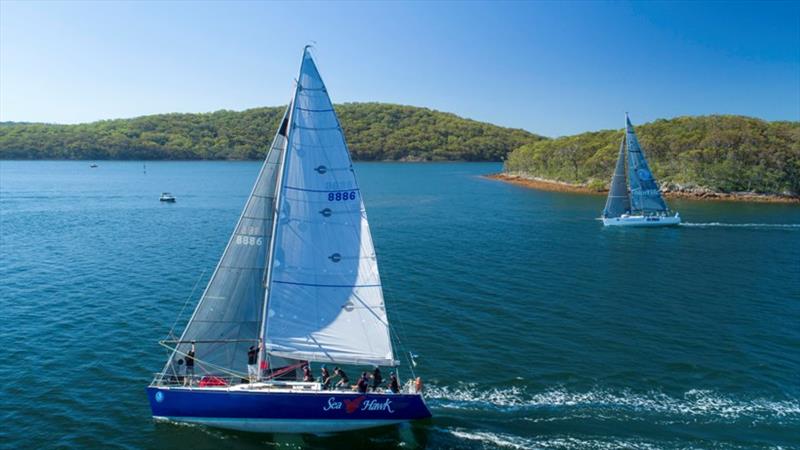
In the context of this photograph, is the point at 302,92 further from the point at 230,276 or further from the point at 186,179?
the point at 186,179

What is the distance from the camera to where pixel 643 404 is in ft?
89.6

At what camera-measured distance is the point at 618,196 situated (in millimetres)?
84438

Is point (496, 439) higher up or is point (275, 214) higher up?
point (275, 214)

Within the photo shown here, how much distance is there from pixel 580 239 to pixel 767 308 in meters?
30.1

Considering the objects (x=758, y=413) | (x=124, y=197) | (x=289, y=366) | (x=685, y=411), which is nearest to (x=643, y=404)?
(x=685, y=411)

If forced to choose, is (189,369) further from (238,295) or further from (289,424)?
(289,424)

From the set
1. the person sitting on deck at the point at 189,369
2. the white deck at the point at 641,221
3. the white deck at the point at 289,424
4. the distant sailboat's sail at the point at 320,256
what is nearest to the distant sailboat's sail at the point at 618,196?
the white deck at the point at 641,221

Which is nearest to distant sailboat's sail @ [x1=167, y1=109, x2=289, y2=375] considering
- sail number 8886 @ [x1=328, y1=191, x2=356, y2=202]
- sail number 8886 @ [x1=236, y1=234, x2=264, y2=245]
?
sail number 8886 @ [x1=236, y1=234, x2=264, y2=245]

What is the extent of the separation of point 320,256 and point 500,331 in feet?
60.7

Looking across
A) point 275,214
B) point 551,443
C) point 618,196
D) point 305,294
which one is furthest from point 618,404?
point 618,196

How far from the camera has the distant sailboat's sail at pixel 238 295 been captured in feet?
78.7

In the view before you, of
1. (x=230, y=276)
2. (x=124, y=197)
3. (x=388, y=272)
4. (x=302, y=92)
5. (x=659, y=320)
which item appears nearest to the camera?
(x=302, y=92)

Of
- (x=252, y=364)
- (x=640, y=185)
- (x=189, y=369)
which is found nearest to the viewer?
(x=189, y=369)

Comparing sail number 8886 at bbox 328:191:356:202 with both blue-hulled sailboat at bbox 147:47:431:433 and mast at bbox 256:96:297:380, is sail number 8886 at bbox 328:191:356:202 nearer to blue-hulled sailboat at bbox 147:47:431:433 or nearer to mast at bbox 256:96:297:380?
blue-hulled sailboat at bbox 147:47:431:433
